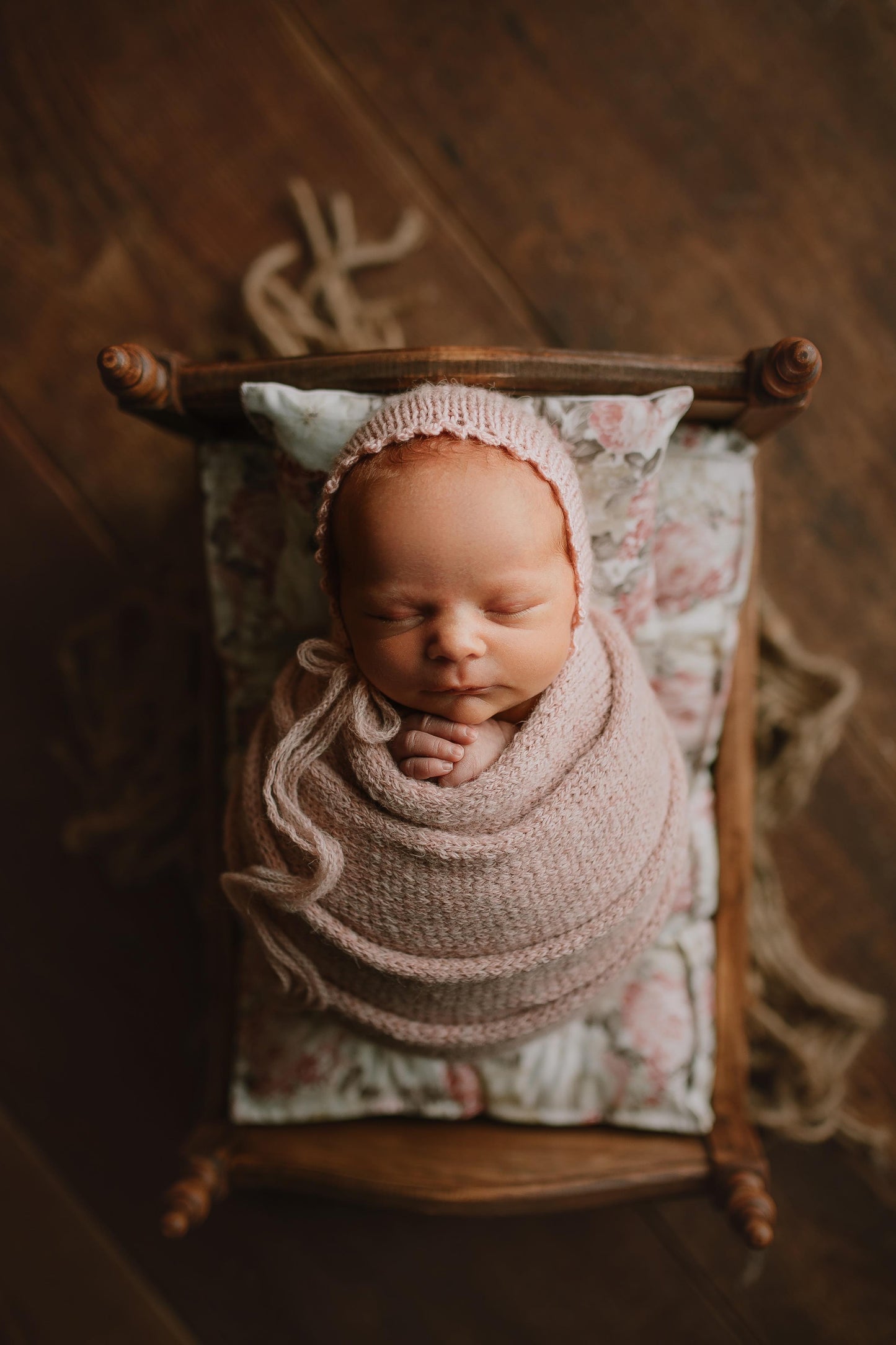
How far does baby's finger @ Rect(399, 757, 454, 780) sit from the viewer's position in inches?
31.9

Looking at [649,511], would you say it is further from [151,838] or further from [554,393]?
[151,838]

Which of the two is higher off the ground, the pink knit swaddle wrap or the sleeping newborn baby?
the sleeping newborn baby

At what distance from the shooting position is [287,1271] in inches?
54.0

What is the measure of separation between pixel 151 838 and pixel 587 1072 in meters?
0.77

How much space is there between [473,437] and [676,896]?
1.92 ft

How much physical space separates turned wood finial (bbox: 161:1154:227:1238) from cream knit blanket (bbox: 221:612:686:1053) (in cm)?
27

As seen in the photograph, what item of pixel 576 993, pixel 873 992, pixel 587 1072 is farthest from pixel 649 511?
pixel 873 992

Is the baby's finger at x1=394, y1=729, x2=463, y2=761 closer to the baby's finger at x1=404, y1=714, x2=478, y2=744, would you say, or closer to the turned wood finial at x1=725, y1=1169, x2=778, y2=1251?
the baby's finger at x1=404, y1=714, x2=478, y2=744

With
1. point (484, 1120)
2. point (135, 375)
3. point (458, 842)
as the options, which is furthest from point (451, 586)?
point (484, 1120)

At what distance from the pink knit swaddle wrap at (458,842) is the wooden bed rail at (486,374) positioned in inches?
1.8

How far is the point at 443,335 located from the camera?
4.54 feet

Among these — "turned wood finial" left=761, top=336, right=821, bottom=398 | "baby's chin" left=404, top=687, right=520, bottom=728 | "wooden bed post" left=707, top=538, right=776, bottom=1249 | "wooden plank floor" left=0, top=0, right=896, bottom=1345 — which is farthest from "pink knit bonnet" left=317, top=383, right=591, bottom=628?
"wooden plank floor" left=0, top=0, right=896, bottom=1345

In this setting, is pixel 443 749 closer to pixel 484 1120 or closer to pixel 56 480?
pixel 484 1120

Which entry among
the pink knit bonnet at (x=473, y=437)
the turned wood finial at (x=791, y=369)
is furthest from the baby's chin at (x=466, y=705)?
the turned wood finial at (x=791, y=369)
